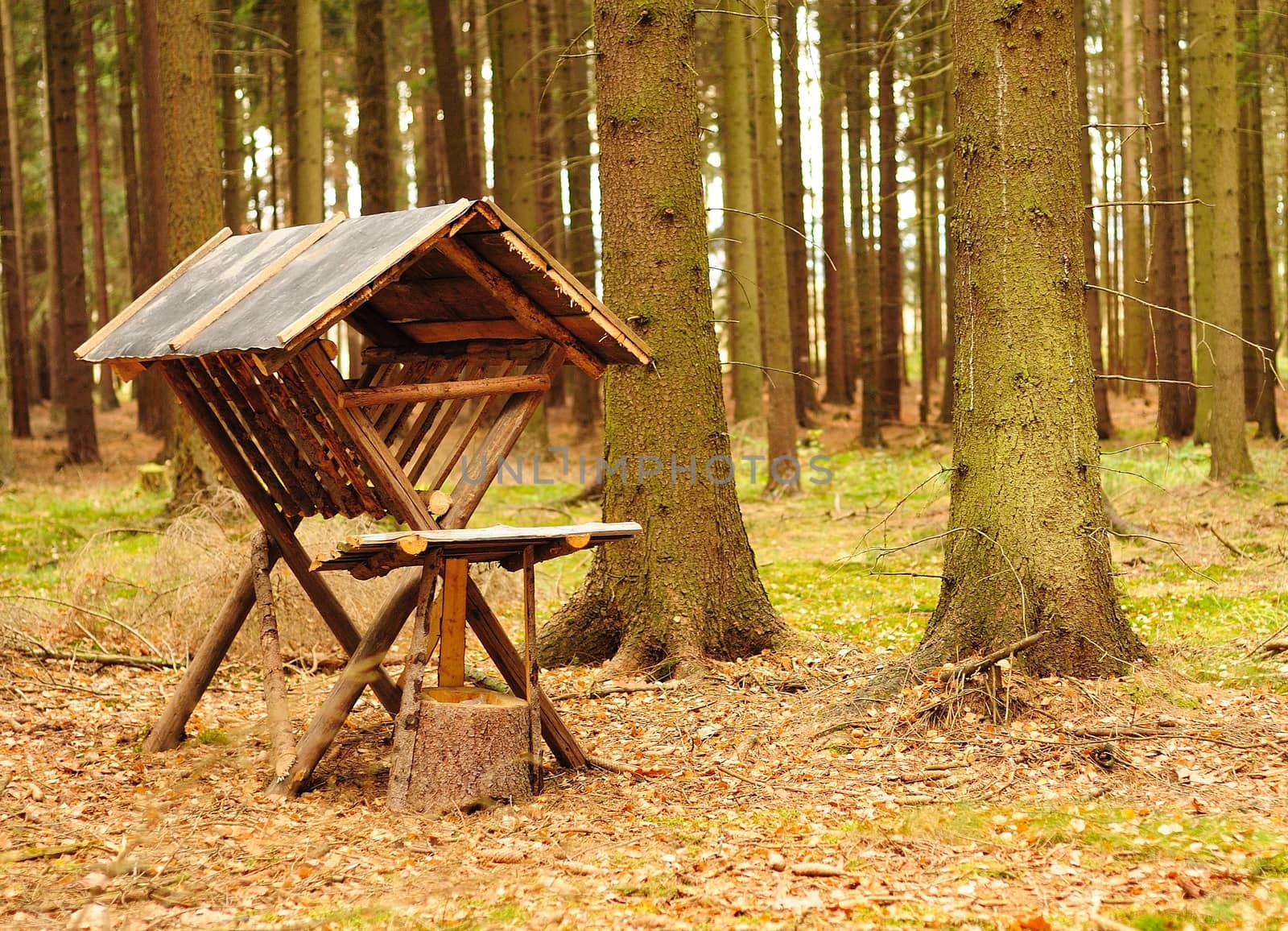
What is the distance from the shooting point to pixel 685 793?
5.42 m

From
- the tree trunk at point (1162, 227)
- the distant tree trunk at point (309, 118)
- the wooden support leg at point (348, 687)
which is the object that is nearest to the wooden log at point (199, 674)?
the wooden support leg at point (348, 687)

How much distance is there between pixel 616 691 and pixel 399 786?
2019 millimetres

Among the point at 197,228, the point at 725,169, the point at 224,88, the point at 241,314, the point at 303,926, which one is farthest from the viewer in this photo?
the point at 224,88

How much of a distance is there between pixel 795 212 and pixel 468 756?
16804mm

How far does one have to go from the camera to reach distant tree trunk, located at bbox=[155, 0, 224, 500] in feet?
40.7

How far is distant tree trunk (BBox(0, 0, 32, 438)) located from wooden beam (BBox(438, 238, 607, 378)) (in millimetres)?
13398

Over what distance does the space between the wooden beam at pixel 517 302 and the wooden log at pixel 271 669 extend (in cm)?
184

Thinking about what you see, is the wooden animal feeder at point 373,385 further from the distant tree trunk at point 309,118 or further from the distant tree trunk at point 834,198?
the distant tree trunk at point 834,198

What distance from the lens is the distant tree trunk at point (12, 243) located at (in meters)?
19.9

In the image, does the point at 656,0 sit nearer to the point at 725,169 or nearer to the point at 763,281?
the point at 725,169

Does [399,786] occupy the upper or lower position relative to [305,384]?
lower

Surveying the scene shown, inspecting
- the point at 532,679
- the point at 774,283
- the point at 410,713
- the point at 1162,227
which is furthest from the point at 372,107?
the point at 410,713

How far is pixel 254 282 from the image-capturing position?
→ 5.32 metres

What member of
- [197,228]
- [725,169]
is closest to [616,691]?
[197,228]
